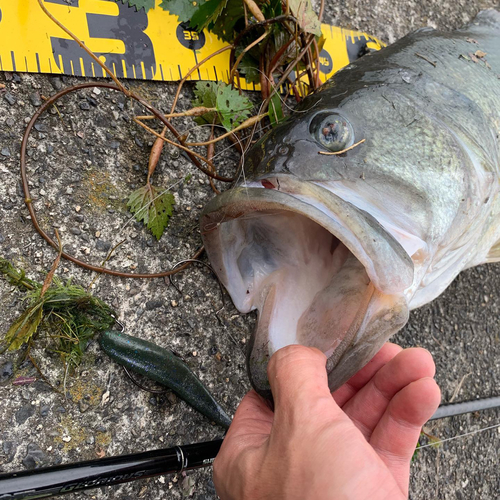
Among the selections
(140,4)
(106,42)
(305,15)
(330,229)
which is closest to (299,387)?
(330,229)

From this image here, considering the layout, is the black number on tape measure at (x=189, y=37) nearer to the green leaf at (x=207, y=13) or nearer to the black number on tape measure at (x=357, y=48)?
the green leaf at (x=207, y=13)

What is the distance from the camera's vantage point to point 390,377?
138 cm

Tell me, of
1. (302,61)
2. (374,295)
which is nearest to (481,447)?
(374,295)

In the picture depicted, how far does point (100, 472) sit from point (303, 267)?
2.80 feet

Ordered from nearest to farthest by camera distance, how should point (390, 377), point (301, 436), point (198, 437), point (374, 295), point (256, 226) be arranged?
point (301, 436), point (374, 295), point (390, 377), point (256, 226), point (198, 437)

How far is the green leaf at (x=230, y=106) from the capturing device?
171 centimetres

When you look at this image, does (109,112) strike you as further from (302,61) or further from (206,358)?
(206,358)

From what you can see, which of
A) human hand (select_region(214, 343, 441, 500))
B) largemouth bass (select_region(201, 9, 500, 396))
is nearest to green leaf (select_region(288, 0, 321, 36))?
largemouth bass (select_region(201, 9, 500, 396))

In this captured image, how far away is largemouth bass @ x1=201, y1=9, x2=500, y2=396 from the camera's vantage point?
1.14m

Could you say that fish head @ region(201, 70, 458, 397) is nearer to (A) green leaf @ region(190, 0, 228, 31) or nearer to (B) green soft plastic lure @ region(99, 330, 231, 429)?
(B) green soft plastic lure @ region(99, 330, 231, 429)

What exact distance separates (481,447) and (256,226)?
1980mm

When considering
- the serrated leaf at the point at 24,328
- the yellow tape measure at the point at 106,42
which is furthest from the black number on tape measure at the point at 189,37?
the serrated leaf at the point at 24,328

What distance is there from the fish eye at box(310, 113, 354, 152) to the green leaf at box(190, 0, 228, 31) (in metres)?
0.78

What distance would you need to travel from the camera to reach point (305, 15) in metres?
1.63
